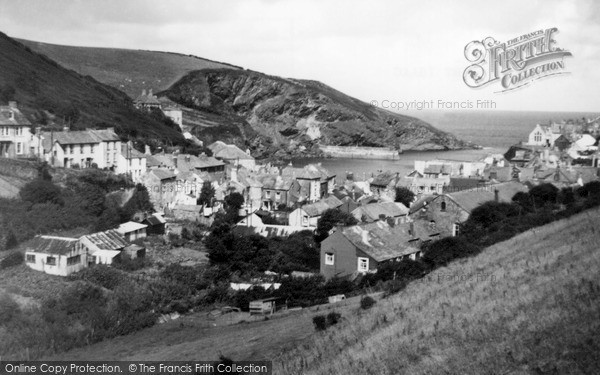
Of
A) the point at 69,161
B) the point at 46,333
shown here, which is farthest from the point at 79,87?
the point at 46,333

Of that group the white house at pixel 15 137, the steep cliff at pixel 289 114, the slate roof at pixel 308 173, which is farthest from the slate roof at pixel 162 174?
the steep cliff at pixel 289 114

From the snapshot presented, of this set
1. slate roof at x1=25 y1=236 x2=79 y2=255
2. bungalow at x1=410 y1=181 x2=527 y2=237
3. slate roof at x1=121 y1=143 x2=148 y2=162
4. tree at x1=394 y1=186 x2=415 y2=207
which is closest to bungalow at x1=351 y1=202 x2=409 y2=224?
bungalow at x1=410 y1=181 x2=527 y2=237

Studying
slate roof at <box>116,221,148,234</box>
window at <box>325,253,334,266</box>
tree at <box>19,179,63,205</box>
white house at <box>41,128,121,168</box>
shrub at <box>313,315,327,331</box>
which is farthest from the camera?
white house at <box>41,128,121,168</box>

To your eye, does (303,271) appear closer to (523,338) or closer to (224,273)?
(224,273)

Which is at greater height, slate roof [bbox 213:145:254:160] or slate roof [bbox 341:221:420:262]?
slate roof [bbox 213:145:254:160]

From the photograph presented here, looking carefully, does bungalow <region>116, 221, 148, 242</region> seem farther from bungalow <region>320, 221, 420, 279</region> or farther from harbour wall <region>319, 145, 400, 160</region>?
harbour wall <region>319, 145, 400, 160</region>

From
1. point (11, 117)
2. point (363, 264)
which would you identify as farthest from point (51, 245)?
point (11, 117)

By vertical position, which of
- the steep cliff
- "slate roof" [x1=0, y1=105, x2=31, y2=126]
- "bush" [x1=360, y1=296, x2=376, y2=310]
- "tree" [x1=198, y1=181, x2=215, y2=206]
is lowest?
"bush" [x1=360, y1=296, x2=376, y2=310]

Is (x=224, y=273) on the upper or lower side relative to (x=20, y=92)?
lower
